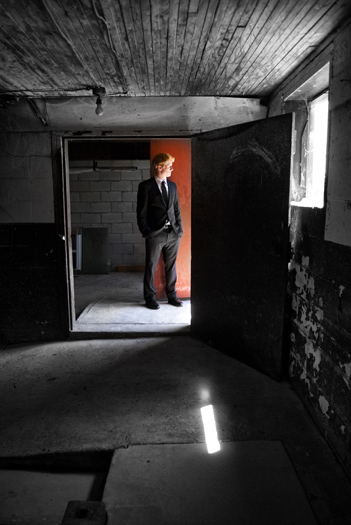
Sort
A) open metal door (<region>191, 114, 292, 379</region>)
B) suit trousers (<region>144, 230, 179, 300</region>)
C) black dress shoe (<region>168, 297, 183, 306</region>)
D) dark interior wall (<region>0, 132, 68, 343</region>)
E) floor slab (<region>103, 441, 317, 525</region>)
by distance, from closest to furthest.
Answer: floor slab (<region>103, 441, 317, 525</region>)
open metal door (<region>191, 114, 292, 379</region>)
dark interior wall (<region>0, 132, 68, 343</region>)
suit trousers (<region>144, 230, 179, 300</region>)
black dress shoe (<region>168, 297, 183, 306</region>)

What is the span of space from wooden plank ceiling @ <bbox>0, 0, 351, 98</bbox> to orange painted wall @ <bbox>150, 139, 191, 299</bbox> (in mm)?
1515

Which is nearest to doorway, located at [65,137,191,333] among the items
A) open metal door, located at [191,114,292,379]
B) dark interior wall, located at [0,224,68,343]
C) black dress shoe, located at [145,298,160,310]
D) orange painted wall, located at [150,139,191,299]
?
orange painted wall, located at [150,139,191,299]

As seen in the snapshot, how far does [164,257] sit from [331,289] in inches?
105

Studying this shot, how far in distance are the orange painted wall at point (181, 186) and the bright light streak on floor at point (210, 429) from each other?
2655mm

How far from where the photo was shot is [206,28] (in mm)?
2037

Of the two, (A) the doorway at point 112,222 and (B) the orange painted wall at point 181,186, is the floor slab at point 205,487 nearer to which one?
(A) the doorway at point 112,222

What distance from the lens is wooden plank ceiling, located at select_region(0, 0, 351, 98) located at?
5.99 feet

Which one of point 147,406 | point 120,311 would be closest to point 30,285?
point 120,311

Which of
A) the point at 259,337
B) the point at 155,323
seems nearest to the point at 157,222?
the point at 155,323

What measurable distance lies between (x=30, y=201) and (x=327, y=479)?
3050 mm

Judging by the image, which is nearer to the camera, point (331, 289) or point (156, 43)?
point (331, 289)

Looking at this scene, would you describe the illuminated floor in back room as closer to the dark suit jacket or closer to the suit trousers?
the suit trousers

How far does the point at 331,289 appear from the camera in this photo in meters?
2.02

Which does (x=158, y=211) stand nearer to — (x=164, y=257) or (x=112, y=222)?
(x=164, y=257)
